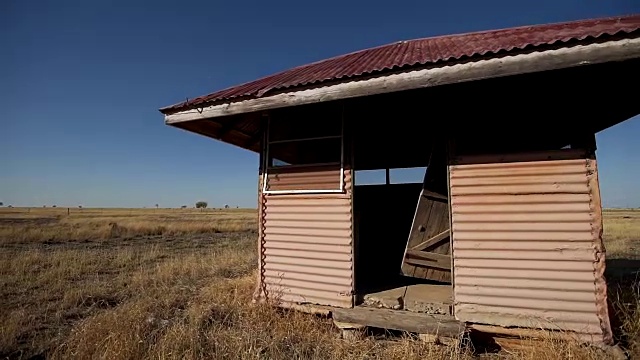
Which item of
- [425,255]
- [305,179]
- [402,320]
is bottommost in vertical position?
[402,320]

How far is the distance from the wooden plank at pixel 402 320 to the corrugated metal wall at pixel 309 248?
0.19 meters

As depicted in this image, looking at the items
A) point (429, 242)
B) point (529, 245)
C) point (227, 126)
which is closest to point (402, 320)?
point (429, 242)

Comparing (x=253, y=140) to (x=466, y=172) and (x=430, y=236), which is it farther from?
(x=466, y=172)

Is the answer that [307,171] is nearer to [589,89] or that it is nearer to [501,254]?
[501,254]

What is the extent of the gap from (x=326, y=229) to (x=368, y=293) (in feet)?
4.10

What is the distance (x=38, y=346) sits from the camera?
4.73m

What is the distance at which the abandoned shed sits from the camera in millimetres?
3691

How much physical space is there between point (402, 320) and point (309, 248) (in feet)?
5.34

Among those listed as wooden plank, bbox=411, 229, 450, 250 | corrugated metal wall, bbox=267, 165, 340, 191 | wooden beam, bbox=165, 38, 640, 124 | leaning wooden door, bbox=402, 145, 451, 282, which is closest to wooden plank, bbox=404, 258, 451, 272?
leaning wooden door, bbox=402, 145, 451, 282

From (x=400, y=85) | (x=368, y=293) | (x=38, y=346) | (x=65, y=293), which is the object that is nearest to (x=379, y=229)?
(x=368, y=293)

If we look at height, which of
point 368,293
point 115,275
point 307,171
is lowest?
point 115,275

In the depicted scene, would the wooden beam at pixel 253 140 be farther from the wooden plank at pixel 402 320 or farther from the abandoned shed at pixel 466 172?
the wooden plank at pixel 402 320

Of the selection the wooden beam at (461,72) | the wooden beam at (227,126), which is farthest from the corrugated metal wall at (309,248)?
the wooden beam at (227,126)

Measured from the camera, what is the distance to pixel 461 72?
360cm
